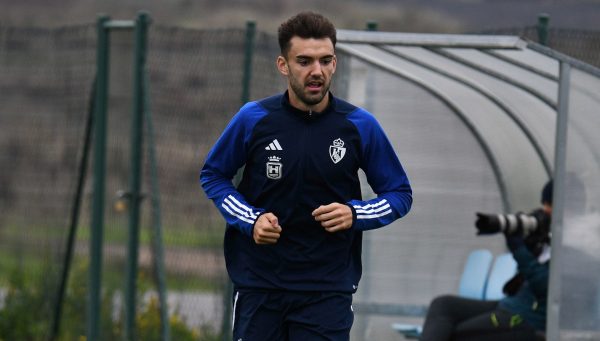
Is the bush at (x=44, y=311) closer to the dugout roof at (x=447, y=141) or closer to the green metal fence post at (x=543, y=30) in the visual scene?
the dugout roof at (x=447, y=141)

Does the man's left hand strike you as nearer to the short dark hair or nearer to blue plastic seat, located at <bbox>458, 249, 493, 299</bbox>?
the short dark hair

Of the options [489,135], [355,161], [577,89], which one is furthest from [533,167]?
[355,161]

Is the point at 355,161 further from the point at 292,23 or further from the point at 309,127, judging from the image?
the point at 292,23

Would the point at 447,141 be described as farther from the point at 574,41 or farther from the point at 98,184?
the point at 98,184

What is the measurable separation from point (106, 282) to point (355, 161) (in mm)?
4718

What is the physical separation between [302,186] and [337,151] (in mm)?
179

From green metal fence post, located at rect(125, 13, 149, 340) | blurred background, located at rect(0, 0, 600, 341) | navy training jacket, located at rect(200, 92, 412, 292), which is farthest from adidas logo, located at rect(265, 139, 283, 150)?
green metal fence post, located at rect(125, 13, 149, 340)

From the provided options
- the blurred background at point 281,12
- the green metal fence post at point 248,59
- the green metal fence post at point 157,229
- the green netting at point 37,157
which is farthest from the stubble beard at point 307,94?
the blurred background at point 281,12

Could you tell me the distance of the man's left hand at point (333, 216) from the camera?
16.9ft

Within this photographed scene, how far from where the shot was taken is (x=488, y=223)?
7500 millimetres

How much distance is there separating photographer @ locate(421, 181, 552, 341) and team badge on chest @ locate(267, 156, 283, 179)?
2386 millimetres

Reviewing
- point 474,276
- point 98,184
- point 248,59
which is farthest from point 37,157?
point 474,276

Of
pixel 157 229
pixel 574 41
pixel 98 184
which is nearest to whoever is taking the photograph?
pixel 574 41

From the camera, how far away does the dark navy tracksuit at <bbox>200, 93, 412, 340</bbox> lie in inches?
209
